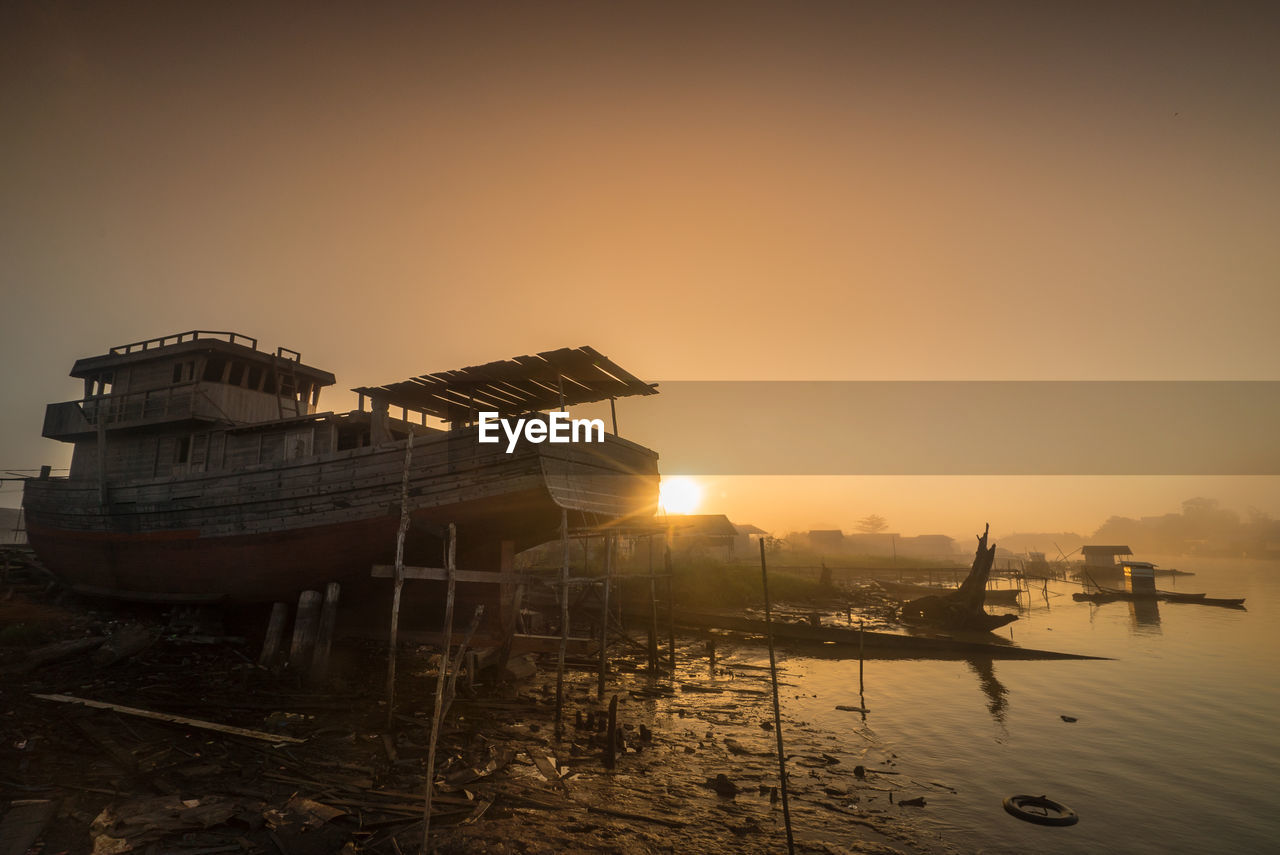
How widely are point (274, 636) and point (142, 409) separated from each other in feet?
32.8

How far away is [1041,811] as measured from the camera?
10.3 metres

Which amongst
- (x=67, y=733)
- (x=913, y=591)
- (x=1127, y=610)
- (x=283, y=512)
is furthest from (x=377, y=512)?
(x=1127, y=610)

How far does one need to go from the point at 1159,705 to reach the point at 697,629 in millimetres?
16485

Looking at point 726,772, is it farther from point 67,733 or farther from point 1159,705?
point 1159,705

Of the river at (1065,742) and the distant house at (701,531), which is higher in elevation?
the distant house at (701,531)

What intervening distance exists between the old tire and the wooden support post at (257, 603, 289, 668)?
53.1ft

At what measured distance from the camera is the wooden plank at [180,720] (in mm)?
10125

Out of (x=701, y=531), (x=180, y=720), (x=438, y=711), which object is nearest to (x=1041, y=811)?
(x=438, y=711)

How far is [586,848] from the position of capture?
7652 millimetres

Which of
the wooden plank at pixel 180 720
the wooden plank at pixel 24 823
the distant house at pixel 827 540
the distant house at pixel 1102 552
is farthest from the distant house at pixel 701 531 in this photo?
the distant house at pixel 827 540

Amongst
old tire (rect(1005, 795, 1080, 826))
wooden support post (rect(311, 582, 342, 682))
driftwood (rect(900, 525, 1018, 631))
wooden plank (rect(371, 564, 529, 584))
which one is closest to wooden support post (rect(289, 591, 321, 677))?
wooden support post (rect(311, 582, 342, 682))

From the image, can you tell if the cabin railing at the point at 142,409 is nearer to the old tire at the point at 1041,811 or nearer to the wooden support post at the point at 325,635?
the wooden support post at the point at 325,635

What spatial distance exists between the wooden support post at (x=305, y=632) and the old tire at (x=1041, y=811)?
14.8 meters

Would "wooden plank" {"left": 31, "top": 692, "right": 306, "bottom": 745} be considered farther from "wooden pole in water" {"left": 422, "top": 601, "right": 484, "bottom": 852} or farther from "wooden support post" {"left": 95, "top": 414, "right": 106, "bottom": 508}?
"wooden support post" {"left": 95, "top": 414, "right": 106, "bottom": 508}
